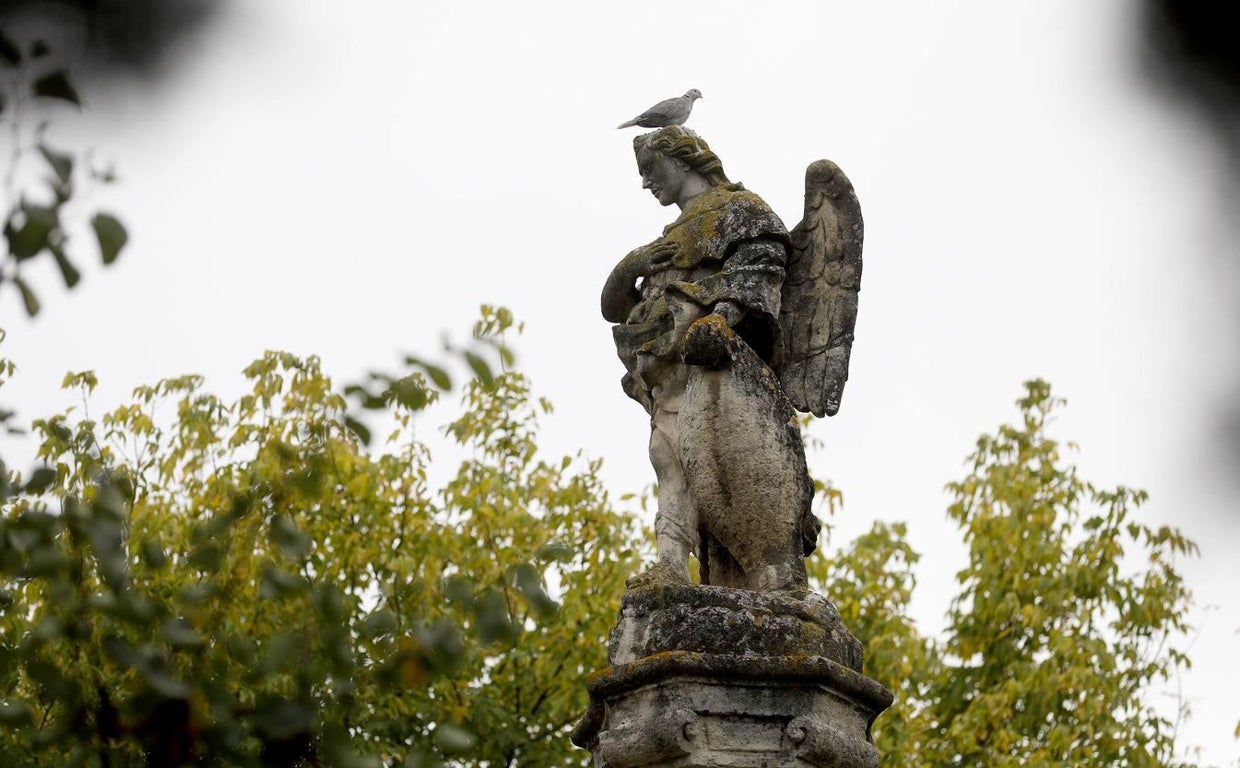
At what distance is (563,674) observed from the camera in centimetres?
1360

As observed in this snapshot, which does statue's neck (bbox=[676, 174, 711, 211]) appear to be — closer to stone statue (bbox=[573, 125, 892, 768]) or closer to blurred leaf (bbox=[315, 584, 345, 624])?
stone statue (bbox=[573, 125, 892, 768])

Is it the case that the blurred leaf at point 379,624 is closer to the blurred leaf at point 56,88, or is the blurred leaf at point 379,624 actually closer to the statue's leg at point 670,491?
the blurred leaf at point 56,88

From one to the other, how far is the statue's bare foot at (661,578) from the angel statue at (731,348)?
0.01m

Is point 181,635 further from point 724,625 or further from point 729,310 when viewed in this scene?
point 729,310

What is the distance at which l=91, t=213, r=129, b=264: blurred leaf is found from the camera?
2291 millimetres

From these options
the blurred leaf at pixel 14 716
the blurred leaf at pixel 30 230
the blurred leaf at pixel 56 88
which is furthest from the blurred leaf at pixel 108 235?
the blurred leaf at pixel 14 716

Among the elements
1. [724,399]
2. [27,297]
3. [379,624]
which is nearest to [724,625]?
[724,399]

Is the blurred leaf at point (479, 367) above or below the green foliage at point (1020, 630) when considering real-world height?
below

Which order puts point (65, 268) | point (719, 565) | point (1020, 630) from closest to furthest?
point (65, 268) → point (719, 565) → point (1020, 630)

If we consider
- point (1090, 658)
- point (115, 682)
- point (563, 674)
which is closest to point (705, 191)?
point (115, 682)

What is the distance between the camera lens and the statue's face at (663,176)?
7328mm

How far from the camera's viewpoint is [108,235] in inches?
90.4

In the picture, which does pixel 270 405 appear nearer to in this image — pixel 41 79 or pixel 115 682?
pixel 115 682

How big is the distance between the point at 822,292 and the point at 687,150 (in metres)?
0.85
